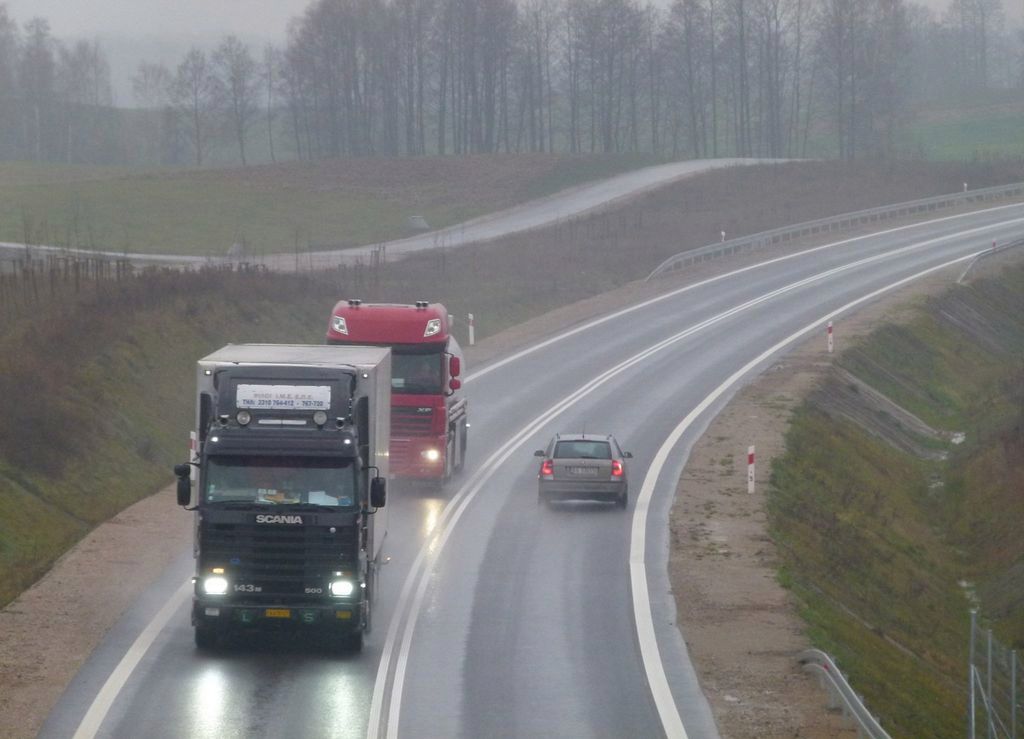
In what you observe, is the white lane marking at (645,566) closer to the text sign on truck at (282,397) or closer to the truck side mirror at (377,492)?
the truck side mirror at (377,492)

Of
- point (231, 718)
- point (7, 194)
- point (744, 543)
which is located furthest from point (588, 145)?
point (231, 718)

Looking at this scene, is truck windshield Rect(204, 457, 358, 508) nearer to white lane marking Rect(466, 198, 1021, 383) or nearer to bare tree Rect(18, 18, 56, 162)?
white lane marking Rect(466, 198, 1021, 383)

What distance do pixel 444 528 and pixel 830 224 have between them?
164 feet

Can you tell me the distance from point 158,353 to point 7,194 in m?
52.1

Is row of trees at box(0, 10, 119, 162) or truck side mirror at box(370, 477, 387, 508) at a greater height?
row of trees at box(0, 10, 119, 162)

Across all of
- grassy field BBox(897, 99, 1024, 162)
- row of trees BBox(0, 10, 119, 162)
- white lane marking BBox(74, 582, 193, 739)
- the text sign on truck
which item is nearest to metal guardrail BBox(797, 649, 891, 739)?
the text sign on truck

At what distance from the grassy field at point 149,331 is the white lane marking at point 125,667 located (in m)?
2.41

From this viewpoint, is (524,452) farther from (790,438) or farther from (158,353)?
(158,353)

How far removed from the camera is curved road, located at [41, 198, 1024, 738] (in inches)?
591

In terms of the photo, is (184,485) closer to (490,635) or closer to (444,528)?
(490,635)

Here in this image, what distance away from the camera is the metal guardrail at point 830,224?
62594 mm

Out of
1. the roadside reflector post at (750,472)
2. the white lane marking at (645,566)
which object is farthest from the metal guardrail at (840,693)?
the roadside reflector post at (750,472)

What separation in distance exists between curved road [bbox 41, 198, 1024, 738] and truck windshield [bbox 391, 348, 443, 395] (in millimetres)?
2179

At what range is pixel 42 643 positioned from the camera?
57.4 ft
